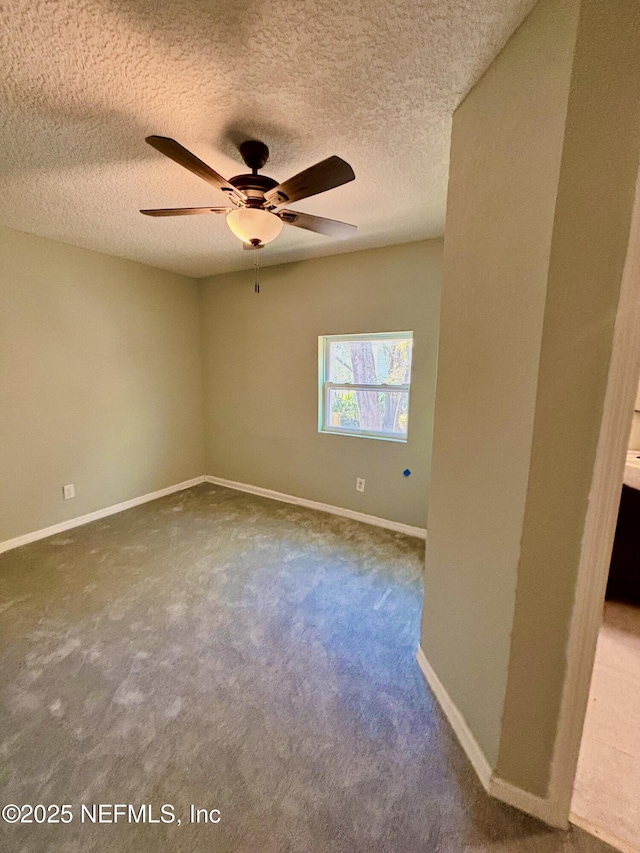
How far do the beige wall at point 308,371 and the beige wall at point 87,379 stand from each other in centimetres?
43

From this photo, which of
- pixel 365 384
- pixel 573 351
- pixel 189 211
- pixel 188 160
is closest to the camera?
pixel 573 351

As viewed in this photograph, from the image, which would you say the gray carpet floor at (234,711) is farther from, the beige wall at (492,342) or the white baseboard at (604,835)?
the beige wall at (492,342)

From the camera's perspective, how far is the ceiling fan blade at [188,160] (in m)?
1.11

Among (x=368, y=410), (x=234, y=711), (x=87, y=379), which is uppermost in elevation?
(x=87, y=379)

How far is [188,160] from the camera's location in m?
1.22

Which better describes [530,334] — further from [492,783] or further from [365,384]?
[365,384]

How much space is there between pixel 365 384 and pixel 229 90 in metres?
2.21

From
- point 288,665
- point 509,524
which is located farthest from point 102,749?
point 509,524

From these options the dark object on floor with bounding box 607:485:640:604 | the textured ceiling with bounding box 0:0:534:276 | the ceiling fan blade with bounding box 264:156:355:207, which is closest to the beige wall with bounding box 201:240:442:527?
the textured ceiling with bounding box 0:0:534:276

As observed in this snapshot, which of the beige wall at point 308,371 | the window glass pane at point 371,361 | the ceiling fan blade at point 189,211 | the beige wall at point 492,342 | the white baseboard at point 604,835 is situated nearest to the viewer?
the beige wall at point 492,342

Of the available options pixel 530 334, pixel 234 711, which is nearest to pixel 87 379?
pixel 234 711

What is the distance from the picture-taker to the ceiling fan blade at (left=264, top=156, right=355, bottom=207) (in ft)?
3.98

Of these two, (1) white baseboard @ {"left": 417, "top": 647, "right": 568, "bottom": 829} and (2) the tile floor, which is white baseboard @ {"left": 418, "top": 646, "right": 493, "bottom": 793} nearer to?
(1) white baseboard @ {"left": 417, "top": 647, "right": 568, "bottom": 829}

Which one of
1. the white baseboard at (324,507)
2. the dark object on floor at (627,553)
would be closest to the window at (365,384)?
the white baseboard at (324,507)
